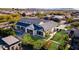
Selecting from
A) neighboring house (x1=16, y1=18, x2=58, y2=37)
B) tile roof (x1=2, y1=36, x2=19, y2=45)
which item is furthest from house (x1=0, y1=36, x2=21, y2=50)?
neighboring house (x1=16, y1=18, x2=58, y2=37)

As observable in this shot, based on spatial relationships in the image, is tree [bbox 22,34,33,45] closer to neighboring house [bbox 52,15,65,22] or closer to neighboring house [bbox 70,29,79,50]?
neighboring house [bbox 52,15,65,22]

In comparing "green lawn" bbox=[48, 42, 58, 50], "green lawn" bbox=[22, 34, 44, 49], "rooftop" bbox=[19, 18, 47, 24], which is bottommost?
"green lawn" bbox=[48, 42, 58, 50]

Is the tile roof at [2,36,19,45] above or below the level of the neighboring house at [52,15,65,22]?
below

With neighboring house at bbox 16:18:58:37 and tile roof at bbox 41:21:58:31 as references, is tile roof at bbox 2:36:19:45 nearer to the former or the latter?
neighboring house at bbox 16:18:58:37

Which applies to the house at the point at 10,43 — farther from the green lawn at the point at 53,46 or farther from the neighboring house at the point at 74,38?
the neighboring house at the point at 74,38

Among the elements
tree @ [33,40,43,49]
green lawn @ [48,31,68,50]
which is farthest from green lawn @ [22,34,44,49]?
green lawn @ [48,31,68,50]

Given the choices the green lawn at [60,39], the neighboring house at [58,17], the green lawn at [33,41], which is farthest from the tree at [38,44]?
the neighboring house at [58,17]
